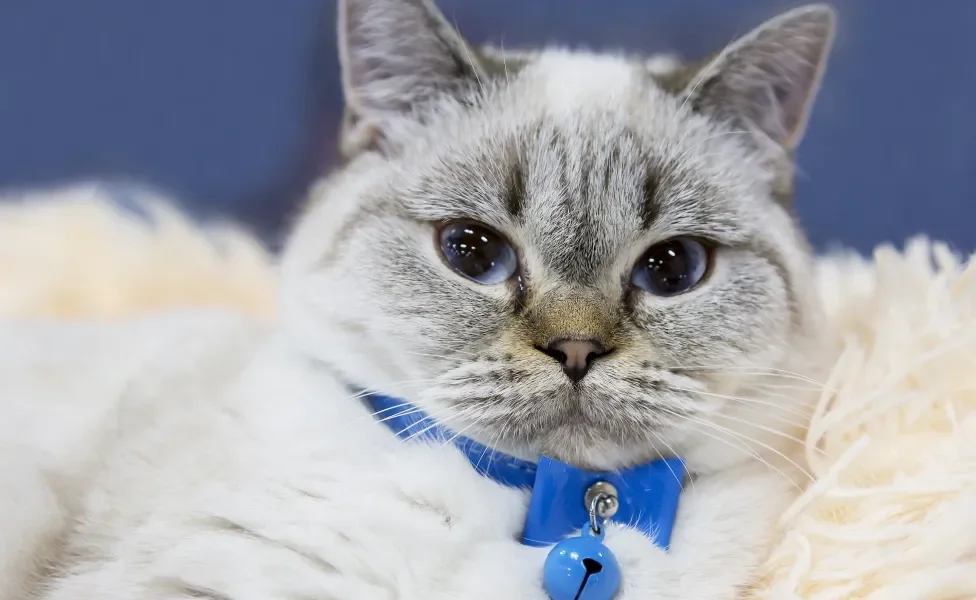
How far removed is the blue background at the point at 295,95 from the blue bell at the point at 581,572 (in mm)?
1519

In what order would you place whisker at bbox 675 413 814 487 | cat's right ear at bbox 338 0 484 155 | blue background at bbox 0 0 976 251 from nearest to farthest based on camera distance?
whisker at bbox 675 413 814 487
cat's right ear at bbox 338 0 484 155
blue background at bbox 0 0 976 251

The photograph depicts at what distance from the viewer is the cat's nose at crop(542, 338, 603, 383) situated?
108cm

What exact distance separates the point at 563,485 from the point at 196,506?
1.66 ft

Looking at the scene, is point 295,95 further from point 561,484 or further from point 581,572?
point 581,572

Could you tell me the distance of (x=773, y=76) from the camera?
1363 mm

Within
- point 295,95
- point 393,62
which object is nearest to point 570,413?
point 393,62

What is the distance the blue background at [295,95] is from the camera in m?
2.39

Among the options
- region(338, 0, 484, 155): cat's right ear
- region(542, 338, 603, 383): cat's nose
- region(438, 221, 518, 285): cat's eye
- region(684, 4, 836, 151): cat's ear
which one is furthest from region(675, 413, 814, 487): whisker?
region(338, 0, 484, 155): cat's right ear

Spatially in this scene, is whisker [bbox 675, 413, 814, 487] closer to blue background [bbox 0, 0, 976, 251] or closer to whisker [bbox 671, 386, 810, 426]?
whisker [bbox 671, 386, 810, 426]

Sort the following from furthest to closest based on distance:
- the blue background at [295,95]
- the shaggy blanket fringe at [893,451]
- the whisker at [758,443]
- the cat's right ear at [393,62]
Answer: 1. the blue background at [295,95]
2. the cat's right ear at [393,62]
3. the whisker at [758,443]
4. the shaggy blanket fringe at [893,451]

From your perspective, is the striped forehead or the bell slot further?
the striped forehead

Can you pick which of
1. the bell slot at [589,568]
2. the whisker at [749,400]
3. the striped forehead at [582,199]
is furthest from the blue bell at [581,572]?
the striped forehead at [582,199]

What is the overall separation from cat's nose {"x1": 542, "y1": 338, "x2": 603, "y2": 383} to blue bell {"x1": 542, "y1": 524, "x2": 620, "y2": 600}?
0.71 feet

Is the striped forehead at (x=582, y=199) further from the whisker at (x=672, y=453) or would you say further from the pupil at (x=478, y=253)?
the whisker at (x=672, y=453)
